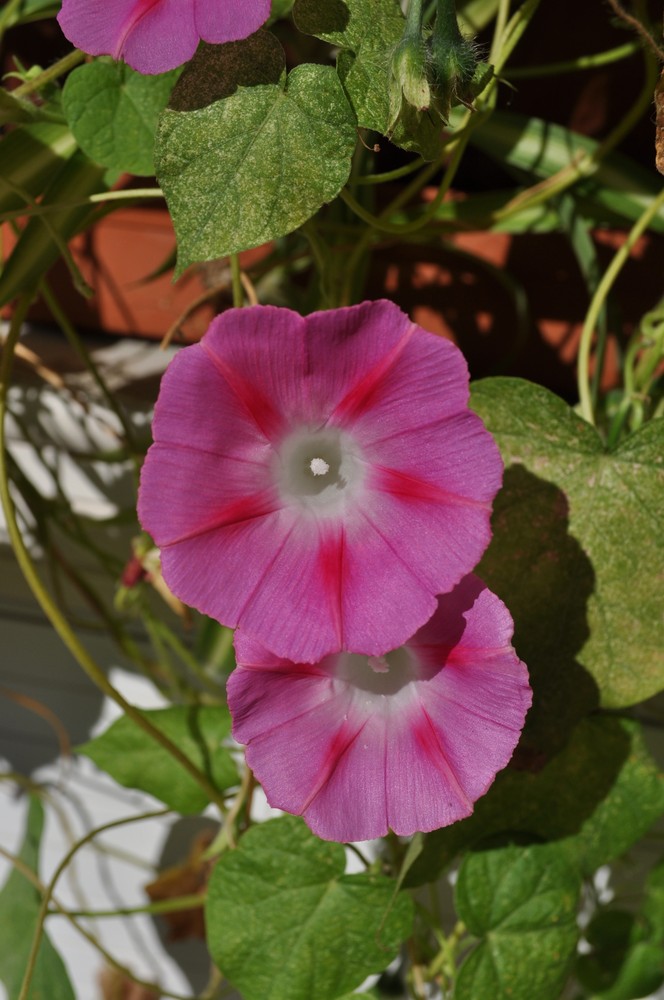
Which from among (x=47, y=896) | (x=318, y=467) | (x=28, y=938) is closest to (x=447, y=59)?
(x=318, y=467)

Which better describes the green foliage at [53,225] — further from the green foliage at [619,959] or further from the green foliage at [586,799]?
the green foliage at [619,959]

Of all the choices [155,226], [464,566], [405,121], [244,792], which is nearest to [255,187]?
[405,121]

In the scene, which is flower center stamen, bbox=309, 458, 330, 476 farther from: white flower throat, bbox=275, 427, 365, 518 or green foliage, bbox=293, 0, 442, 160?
green foliage, bbox=293, 0, 442, 160

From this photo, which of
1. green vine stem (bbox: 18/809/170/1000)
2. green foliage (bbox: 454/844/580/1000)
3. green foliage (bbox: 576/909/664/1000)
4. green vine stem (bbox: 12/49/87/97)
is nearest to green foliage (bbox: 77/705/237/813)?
green vine stem (bbox: 18/809/170/1000)

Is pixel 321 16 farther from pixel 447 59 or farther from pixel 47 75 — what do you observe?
pixel 47 75

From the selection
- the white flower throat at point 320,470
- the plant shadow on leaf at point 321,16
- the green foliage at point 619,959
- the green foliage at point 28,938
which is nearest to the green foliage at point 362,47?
the plant shadow on leaf at point 321,16
